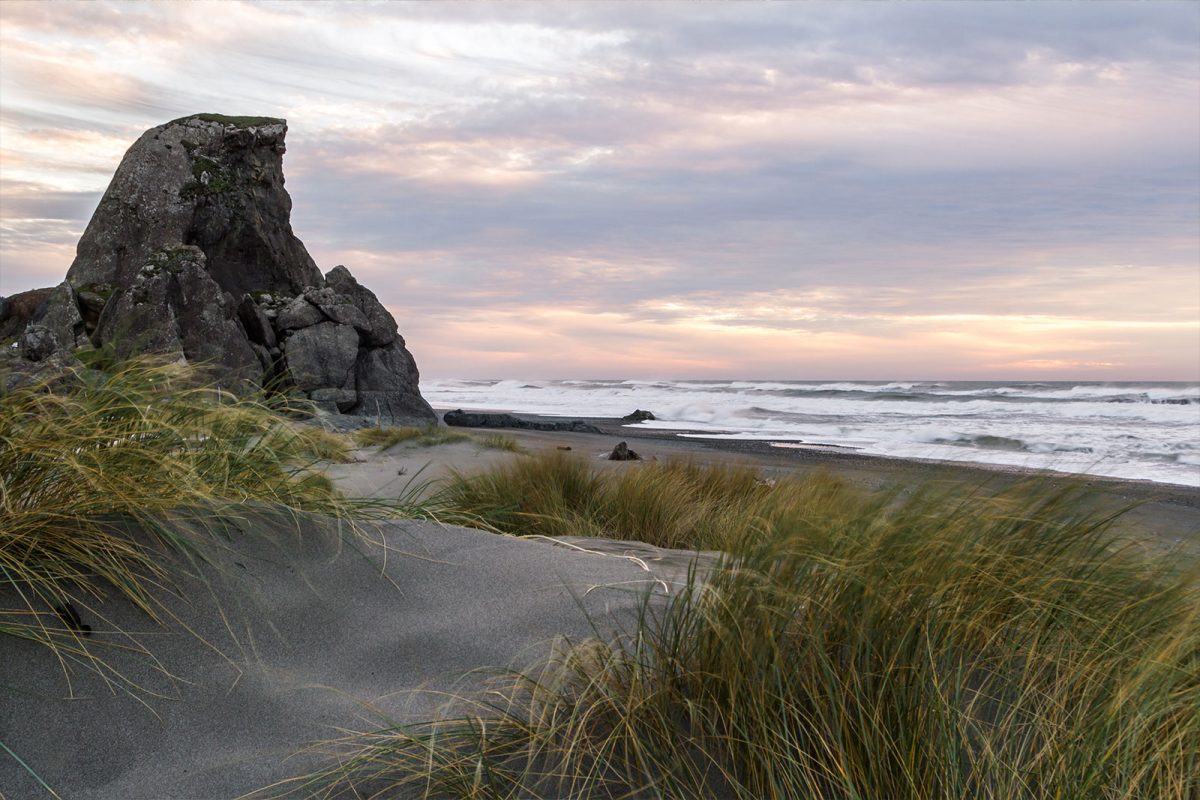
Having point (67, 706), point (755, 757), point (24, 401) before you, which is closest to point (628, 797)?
point (755, 757)

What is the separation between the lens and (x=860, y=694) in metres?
1.79

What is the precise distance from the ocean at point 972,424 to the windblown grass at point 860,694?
11.6 feet

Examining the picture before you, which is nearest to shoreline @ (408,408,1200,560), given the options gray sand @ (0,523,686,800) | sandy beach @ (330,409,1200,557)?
sandy beach @ (330,409,1200,557)

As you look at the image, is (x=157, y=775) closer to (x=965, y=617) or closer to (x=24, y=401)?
(x=24, y=401)

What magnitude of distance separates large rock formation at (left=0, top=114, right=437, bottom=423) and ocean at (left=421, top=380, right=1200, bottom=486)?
7.55 metres

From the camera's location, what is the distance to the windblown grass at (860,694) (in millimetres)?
1687

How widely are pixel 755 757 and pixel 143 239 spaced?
682 inches

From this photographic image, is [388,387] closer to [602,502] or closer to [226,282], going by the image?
[226,282]

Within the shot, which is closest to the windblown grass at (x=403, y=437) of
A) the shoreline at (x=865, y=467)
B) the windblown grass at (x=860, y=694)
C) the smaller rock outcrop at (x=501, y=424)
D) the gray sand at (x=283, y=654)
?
the shoreline at (x=865, y=467)

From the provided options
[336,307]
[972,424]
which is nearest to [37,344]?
[336,307]

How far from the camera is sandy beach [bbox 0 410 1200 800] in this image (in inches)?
85.0

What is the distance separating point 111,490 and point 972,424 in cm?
2211

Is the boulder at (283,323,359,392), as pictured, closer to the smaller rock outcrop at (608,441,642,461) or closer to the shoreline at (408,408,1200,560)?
the shoreline at (408,408,1200,560)

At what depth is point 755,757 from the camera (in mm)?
1765
